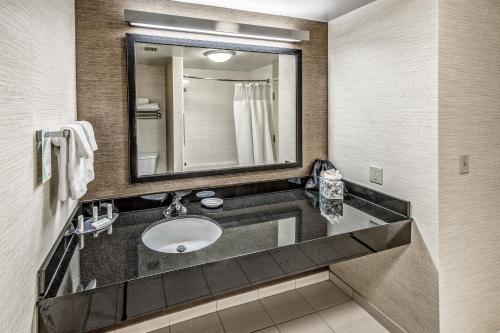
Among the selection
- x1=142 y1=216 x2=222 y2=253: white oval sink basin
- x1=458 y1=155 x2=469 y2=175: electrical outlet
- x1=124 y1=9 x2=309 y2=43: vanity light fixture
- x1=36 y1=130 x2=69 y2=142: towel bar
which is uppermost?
x1=124 y1=9 x2=309 y2=43: vanity light fixture

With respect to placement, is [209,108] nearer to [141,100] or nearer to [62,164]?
[141,100]

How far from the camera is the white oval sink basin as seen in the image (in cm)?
159

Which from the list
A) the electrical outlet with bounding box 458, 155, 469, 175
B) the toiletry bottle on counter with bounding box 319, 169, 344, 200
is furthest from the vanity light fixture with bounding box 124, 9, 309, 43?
the electrical outlet with bounding box 458, 155, 469, 175

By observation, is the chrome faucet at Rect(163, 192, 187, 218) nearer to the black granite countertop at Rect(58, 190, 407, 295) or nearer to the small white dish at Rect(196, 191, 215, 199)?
the black granite countertop at Rect(58, 190, 407, 295)

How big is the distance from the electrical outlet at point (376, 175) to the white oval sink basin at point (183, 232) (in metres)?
1.03

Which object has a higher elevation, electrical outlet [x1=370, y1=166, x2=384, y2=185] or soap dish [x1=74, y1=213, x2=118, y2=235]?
electrical outlet [x1=370, y1=166, x2=384, y2=185]

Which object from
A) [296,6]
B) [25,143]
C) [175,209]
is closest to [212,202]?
[175,209]

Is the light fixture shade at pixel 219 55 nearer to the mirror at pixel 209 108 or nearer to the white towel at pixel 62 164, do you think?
the mirror at pixel 209 108

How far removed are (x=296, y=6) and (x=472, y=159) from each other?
4.46 ft

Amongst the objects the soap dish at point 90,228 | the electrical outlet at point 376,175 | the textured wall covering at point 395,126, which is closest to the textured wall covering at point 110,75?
the soap dish at point 90,228

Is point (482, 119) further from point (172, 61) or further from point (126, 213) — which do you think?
point (126, 213)

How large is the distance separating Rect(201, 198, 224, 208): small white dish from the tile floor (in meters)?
0.82

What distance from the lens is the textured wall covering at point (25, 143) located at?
742 millimetres

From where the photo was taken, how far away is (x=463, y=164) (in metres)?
1.51
